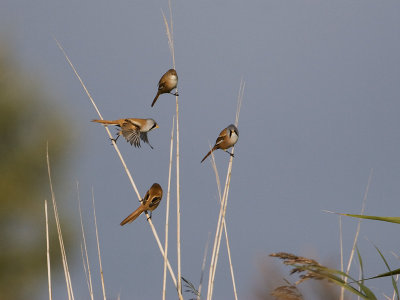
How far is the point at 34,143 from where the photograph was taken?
1530 cm

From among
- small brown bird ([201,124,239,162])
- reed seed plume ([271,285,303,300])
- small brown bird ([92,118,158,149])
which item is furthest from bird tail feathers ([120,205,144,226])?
reed seed plume ([271,285,303,300])

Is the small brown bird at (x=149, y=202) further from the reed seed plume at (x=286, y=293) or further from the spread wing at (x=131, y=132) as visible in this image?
the reed seed plume at (x=286, y=293)

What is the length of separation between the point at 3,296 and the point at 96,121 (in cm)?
1223

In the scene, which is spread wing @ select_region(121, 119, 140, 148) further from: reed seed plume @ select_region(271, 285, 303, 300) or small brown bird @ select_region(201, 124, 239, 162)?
reed seed plume @ select_region(271, 285, 303, 300)

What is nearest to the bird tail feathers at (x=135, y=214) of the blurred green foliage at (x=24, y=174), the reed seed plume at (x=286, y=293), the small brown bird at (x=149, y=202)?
the small brown bird at (x=149, y=202)

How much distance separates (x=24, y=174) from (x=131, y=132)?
1126cm

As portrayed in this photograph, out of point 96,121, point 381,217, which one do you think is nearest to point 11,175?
point 96,121

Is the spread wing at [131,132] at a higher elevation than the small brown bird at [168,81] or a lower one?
lower

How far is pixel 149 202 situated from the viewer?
3.56 meters

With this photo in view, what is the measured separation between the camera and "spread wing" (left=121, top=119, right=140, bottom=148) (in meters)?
4.41

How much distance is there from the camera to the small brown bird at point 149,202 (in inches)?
138

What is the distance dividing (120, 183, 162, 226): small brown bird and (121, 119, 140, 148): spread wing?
799 millimetres

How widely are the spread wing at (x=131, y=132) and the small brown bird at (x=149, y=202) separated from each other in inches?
31.4

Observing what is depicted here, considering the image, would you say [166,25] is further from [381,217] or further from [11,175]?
[11,175]
